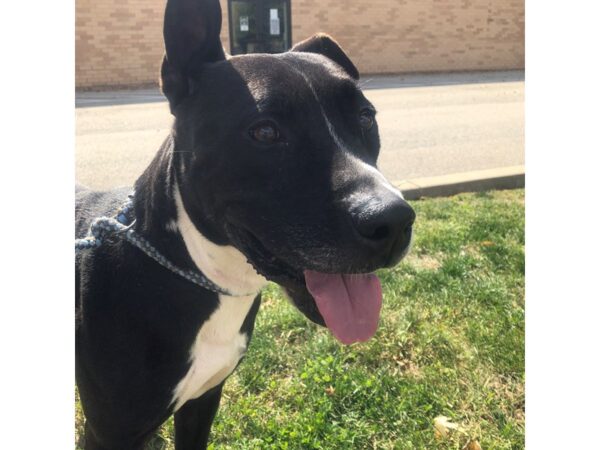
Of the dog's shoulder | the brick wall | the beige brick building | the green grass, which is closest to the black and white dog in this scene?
the dog's shoulder

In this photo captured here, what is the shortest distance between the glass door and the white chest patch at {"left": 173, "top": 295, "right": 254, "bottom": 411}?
53.1 feet

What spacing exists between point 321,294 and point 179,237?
0.55 meters

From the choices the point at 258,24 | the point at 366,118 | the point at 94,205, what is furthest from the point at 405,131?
the point at 258,24

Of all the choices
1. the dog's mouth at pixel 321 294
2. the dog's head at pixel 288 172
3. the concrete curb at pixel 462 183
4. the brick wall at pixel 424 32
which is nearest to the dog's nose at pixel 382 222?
the dog's head at pixel 288 172

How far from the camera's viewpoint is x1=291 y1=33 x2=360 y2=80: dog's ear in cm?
239

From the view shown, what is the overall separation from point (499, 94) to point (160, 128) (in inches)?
349

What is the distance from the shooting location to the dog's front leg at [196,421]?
90.9 inches

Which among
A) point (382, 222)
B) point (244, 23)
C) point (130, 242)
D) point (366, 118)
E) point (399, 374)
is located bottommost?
point (399, 374)

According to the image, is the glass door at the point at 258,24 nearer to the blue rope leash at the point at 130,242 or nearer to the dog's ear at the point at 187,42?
the dog's ear at the point at 187,42

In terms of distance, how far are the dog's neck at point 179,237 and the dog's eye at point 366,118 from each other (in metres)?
0.65

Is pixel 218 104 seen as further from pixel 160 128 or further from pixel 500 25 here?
pixel 500 25

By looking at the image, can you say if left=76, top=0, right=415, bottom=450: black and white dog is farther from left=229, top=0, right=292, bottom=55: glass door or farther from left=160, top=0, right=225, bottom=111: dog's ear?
left=229, top=0, right=292, bottom=55: glass door

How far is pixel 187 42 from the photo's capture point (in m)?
1.99

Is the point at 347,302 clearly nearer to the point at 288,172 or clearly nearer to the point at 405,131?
the point at 288,172
